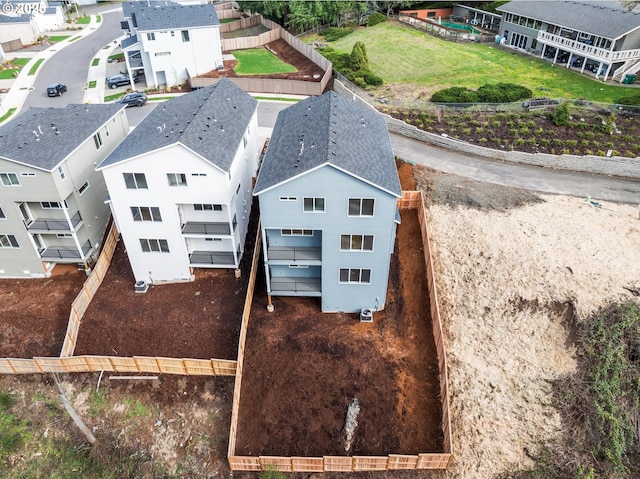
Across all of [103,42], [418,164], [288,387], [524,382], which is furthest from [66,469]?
[103,42]

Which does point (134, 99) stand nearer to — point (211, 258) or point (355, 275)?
point (211, 258)

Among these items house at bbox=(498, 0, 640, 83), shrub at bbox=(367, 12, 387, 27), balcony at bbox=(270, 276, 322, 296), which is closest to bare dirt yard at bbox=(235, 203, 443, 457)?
balcony at bbox=(270, 276, 322, 296)

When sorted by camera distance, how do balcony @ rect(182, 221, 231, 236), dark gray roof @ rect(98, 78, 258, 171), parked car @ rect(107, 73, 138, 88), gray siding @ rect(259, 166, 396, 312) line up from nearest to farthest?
1. gray siding @ rect(259, 166, 396, 312)
2. dark gray roof @ rect(98, 78, 258, 171)
3. balcony @ rect(182, 221, 231, 236)
4. parked car @ rect(107, 73, 138, 88)

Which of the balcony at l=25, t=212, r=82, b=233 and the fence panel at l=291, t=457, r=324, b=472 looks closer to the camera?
the fence panel at l=291, t=457, r=324, b=472

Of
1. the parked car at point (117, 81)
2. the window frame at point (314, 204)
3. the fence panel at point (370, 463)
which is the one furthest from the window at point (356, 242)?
the parked car at point (117, 81)

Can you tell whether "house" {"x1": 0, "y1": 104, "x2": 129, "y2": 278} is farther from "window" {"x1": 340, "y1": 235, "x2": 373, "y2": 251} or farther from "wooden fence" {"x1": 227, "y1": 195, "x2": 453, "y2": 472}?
"window" {"x1": 340, "y1": 235, "x2": 373, "y2": 251}

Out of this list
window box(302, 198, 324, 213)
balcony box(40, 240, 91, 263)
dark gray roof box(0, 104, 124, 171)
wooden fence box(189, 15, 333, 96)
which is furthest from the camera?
wooden fence box(189, 15, 333, 96)

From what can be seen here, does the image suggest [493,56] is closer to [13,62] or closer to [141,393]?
[141,393]

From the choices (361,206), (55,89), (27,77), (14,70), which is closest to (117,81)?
(55,89)
